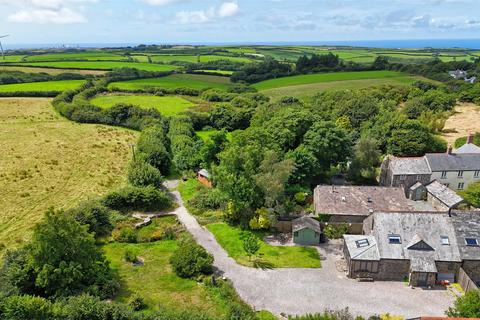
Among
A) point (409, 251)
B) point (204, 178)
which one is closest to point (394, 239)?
point (409, 251)

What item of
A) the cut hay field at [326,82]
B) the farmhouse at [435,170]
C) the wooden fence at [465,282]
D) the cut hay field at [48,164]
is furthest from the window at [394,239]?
the cut hay field at [326,82]

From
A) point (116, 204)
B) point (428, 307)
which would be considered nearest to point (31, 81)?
point (116, 204)

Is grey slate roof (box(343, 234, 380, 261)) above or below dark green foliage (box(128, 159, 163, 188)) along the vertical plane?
below

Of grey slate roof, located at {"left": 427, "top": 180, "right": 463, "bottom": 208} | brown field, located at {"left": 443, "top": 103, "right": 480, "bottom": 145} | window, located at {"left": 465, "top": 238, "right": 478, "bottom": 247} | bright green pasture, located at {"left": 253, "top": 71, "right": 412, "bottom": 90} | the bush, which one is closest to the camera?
the bush

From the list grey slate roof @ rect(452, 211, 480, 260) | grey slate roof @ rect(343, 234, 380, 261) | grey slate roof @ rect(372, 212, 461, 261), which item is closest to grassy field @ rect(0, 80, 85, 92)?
grey slate roof @ rect(343, 234, 380, 261)

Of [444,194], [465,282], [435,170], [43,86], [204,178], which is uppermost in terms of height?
[43,86]

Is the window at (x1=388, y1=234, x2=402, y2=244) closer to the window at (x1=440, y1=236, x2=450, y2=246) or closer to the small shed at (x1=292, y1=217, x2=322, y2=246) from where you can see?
the window at (x1=440, y1=236, x2=450, y2=246)

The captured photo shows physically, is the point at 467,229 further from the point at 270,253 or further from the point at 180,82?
the point at 180,82
